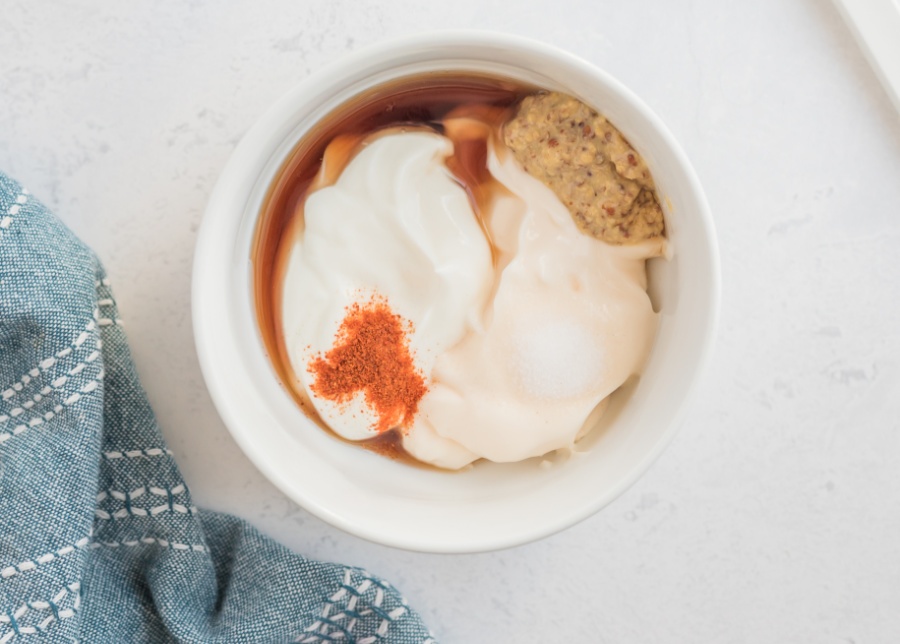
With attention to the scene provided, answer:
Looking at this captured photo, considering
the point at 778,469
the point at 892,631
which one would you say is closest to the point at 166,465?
the point at 778,469

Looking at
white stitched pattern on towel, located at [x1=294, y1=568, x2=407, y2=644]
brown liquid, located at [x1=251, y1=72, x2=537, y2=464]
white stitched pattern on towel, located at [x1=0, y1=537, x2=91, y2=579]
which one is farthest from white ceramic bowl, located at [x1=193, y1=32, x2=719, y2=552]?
white stitched pattern on towel, located at [x1=0, y1=537, x2=91, y2=579]

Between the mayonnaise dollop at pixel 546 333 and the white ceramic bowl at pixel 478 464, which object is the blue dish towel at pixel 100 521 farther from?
the mayonnaise dollop at pixel 546 333

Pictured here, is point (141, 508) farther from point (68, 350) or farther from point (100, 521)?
point (68, 350)

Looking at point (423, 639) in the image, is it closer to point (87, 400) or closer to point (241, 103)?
point (87, 400)

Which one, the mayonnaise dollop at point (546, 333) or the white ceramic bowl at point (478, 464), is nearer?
the white ceramic bowl at point (478, 464)

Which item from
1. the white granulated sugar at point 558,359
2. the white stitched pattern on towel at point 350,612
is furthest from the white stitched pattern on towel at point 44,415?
the white granulated sugar at point 558,359

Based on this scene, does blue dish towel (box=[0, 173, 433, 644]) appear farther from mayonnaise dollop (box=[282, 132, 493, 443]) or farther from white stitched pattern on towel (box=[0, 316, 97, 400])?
mayonnaise dollop (box=[282, 132, 493, 443])
